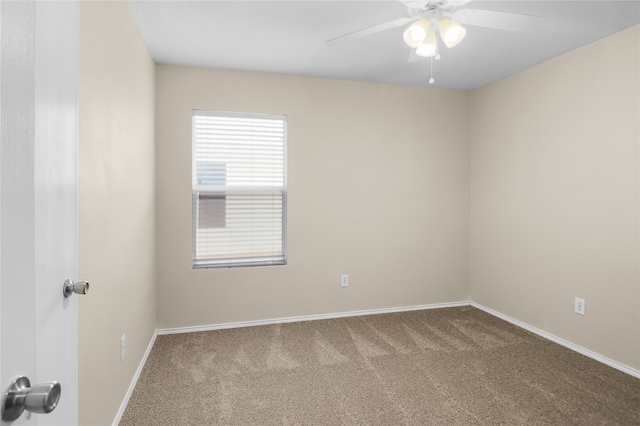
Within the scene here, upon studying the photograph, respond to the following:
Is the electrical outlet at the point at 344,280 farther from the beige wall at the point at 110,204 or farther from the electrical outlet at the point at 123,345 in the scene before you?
the electrical outlet at the point at 123,345

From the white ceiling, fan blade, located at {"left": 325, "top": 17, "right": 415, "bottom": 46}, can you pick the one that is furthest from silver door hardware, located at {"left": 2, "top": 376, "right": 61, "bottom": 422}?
the white ceiling

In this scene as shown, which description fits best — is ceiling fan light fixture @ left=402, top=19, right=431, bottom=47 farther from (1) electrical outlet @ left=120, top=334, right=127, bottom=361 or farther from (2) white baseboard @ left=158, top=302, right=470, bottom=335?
(2) white baseboard @ left=158, top=302, right=470, bottom=335

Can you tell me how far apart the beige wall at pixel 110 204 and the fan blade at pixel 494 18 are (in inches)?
71.7

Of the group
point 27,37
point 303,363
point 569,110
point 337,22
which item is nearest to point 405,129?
point 569,110

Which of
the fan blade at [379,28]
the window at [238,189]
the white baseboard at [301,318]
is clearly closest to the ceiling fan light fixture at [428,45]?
the fan blade at [379,28]

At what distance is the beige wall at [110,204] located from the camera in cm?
146

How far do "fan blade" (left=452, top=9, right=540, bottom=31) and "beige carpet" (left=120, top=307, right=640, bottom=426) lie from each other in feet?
7.28

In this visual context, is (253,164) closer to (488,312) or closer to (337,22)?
(337,22)

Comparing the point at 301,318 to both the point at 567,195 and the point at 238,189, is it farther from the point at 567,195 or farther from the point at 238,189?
the point at 567,195

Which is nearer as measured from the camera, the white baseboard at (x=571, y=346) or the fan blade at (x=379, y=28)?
the fan blade at (x=379, y=28)

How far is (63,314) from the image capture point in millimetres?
802

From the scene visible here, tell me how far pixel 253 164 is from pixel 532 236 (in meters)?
2.80

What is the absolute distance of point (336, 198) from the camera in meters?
3.61

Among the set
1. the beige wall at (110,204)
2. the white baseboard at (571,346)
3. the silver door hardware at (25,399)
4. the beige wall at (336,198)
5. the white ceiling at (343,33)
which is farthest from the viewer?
the beige wall at (336,198)
